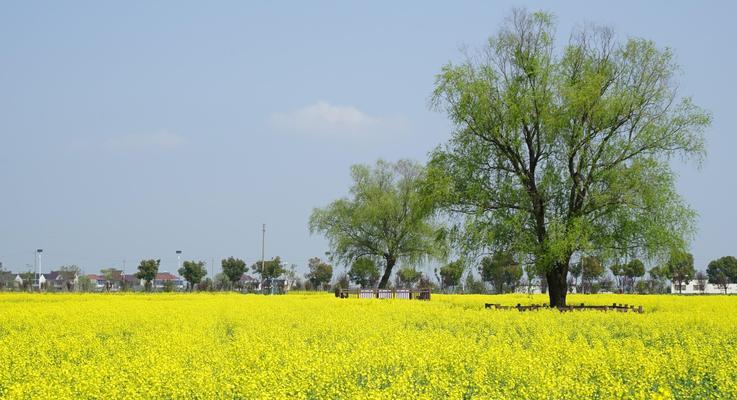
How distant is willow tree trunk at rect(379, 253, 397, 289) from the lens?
71250mm

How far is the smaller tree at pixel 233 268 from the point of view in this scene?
377ft

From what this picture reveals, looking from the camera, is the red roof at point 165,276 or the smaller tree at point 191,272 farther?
the red roof at point 165,276

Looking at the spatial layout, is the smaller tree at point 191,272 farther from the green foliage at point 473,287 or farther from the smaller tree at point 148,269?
the green foliage at point 473,287

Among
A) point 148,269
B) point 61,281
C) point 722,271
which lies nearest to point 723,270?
point 722,271

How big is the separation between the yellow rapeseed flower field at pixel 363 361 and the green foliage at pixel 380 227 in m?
45.4

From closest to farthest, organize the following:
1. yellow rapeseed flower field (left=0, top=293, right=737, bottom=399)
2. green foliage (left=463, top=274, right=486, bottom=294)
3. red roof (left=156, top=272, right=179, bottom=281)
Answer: yellow rapeseed flower field (left=0, top=293, right=737, bottom=399), green foliage (left=463, top=274, right=486, bottom=294), red roof (left=156, top=272, right=179, bottom=281)

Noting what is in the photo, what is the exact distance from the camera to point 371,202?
7238cm

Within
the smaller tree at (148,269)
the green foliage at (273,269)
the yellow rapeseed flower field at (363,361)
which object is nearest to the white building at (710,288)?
the green foliage at (273,269)

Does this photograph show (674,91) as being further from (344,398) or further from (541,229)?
(344,398)

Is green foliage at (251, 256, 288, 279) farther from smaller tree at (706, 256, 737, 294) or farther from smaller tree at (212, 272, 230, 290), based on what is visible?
smaller tree at (706, 256, 737, 294)

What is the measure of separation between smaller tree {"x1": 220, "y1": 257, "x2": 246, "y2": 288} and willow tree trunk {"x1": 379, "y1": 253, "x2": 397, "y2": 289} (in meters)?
46.0

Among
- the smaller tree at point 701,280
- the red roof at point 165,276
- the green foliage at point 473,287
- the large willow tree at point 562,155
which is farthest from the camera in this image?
the red roof at point 165,276

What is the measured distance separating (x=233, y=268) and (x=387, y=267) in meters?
47.2

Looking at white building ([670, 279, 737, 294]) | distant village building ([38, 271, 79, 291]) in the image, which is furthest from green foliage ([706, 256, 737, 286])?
distant village building ([38, 271, 79, 291])
